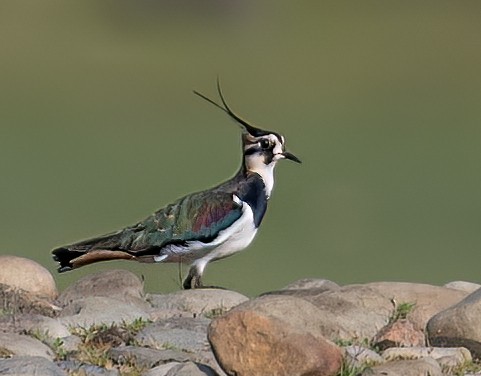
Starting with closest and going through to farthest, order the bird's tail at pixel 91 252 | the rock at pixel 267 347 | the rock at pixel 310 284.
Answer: the rock at pixel 267 347 → the bird's tail at pixel 91 252 → the rock at pixel 310 284

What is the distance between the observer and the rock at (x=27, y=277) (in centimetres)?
947

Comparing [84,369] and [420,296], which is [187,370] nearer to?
[84,369]

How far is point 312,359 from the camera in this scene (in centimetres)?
655

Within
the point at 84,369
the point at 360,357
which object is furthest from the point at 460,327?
the point at 84,369

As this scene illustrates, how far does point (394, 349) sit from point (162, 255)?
2.56 meters

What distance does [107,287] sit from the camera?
965 centimetres

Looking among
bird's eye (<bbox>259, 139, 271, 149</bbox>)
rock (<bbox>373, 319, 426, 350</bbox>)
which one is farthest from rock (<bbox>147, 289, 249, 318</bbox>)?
rock (<bbox>373, 319, 426, 350</bbox>)

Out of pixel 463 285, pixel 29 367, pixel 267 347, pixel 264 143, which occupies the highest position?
pixel 264 143

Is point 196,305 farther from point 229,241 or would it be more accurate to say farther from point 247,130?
point 247,130

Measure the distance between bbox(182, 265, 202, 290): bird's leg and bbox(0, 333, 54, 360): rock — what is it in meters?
2.29

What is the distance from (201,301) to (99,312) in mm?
834

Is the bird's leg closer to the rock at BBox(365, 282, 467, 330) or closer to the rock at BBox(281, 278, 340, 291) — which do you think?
the rock at BBox(281, 278, 340, 291)

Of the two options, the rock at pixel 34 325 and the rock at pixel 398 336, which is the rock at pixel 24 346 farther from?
the rock at pixel 398 336

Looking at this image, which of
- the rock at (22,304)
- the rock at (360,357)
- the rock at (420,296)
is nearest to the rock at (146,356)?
the rock at (360,357)
